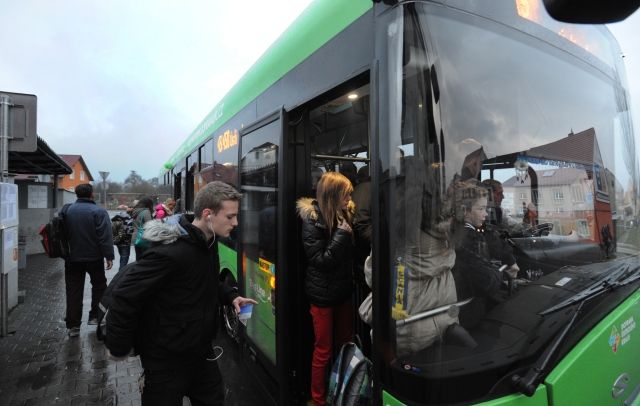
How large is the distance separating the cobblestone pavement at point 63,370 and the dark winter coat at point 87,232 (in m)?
1.02

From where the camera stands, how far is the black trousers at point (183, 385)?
1920 mm

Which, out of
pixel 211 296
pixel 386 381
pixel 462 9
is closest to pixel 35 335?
pixel 211 296

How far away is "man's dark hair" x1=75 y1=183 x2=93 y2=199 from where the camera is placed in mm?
4729

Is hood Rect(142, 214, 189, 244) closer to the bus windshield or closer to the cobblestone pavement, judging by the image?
the bus windshield

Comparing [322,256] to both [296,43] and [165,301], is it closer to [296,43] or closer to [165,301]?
[165,301]

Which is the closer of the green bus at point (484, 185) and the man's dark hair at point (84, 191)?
the green bus at point (484, 185)

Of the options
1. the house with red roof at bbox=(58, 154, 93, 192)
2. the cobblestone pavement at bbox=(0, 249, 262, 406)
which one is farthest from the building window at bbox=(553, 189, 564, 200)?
the house with red roof at bbox=(58, 154, 93, 192)

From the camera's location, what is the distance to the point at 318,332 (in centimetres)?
246

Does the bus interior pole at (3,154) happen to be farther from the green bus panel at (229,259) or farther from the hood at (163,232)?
the hood at (163,232)

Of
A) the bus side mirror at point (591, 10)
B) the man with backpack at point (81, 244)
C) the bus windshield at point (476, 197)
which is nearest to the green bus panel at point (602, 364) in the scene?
the bus windshield at point (476, 197)

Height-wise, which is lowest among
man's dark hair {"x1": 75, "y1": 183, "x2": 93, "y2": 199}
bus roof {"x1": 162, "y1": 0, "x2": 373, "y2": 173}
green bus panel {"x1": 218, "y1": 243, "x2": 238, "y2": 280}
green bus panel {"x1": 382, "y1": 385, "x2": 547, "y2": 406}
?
green bus panel {"x1": 382, "y1": 385, "x2": 547, "y2": 406}

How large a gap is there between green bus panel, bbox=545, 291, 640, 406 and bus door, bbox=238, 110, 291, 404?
1.53 metres

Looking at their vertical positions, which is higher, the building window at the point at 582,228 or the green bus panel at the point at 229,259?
the building window at the point at 582,228

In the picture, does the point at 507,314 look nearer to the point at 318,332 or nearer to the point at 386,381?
the point at 386,381
